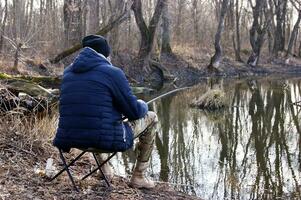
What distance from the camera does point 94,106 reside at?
392cm

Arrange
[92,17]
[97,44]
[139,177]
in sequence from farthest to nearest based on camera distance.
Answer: [92,17] < [139,177] < [97,44]

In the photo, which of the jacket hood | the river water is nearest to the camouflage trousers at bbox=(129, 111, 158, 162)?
the jacket hood

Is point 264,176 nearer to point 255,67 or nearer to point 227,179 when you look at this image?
point 227,179

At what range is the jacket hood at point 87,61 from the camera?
399cm

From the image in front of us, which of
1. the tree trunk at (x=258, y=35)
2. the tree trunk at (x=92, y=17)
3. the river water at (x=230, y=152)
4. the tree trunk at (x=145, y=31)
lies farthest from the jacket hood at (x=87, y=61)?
the tree trunk at (x=258, y=35)

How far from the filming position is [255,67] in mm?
27922

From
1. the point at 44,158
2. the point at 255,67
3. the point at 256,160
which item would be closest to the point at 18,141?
the point at 44,158

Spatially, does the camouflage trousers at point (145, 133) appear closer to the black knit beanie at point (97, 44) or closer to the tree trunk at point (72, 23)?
the black knit beanie at point (97, 44)

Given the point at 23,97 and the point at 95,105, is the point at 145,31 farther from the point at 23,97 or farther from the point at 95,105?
the point at 95,105

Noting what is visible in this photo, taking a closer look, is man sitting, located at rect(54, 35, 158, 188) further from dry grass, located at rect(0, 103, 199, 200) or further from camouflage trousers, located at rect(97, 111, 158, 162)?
dry grass, located at rect(0, 103, 199, 200)

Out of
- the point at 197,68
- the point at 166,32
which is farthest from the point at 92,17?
the point at 197,68

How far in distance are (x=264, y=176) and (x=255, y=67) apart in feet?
73.4

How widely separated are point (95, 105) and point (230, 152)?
4184 mm

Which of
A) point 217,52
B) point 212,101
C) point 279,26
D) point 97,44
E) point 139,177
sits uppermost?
point 279,26
